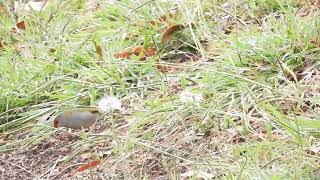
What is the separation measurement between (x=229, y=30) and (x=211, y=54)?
0.23 meters

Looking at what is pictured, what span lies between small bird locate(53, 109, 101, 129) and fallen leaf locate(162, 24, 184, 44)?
0.55 metres

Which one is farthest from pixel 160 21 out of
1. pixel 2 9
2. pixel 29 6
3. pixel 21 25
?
pixel 2 9

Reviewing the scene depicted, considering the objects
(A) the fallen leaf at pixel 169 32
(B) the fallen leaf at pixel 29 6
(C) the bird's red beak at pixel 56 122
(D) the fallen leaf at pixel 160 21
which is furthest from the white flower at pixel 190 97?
(B) the fallen leaf at pixel 29 6

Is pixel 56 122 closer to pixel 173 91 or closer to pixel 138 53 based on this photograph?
pixel 173 91

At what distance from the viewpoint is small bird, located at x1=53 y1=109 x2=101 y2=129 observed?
2355 mm

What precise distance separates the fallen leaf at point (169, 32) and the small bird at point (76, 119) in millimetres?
552

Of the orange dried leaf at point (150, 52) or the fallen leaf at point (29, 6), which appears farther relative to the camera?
the fallen leaf at point (29, 6)

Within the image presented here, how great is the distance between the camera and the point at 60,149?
227 cm

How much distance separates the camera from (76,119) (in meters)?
2.36

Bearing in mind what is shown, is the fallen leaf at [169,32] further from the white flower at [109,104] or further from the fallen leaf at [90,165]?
the fallen leaf at [90,165]

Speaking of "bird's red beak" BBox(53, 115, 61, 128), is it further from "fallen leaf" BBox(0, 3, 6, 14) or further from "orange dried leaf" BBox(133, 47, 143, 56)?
"fallen leaf" BBox(0, 3, 6, 14)

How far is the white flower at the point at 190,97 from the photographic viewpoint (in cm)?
223

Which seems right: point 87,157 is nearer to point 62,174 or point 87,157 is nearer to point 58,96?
point 62,174

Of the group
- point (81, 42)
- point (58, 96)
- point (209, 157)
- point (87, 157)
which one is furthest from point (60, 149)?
point (81, 42)
